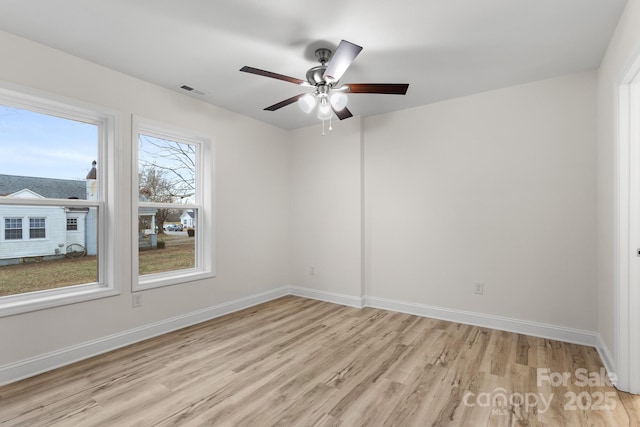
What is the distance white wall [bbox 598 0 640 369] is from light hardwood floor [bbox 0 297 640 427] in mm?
456

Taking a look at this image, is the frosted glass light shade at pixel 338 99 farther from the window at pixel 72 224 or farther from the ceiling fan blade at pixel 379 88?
the window at pixel 72 224

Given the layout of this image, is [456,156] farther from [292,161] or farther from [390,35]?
[292,161]

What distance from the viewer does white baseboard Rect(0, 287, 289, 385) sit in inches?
92.2

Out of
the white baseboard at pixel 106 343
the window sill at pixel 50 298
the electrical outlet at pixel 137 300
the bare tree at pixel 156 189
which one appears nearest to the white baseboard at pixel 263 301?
the white baseboard at pixel 106 343

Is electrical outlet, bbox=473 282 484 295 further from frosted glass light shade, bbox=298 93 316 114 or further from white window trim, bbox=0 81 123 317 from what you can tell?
white window trim, bbox=0 81 123 317

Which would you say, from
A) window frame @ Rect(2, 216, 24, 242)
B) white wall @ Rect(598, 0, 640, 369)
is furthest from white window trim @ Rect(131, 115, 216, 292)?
white wall @ Rect(598, 0, 640, 369)

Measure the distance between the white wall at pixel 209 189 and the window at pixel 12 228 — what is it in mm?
623

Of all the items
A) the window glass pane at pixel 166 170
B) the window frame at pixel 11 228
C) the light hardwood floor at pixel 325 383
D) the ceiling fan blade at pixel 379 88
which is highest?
the ceiling fan blade at pixel 379 88

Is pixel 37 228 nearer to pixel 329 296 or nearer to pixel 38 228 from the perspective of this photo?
pixel 38 228

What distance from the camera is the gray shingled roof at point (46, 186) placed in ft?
8.02

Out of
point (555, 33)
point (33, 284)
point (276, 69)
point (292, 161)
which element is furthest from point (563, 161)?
point (33, 284)

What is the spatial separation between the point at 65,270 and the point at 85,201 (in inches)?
24.4

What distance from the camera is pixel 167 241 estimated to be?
350 centimetres

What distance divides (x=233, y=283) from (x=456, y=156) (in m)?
3.08
